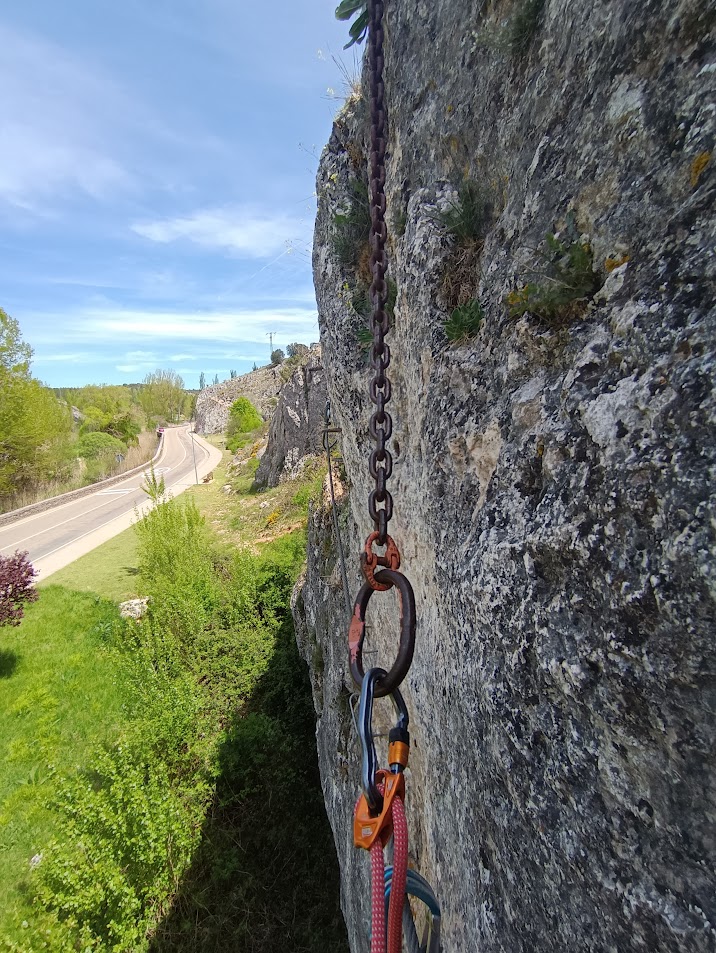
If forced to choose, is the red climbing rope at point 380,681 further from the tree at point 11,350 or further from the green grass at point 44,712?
the tree at point 11,350

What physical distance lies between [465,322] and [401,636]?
187 cm

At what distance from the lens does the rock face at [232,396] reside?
→ 208ft

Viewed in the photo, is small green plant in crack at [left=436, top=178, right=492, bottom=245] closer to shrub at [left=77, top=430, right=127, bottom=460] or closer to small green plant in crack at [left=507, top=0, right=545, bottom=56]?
small green plant in crack at [left=507, top=0, right=545, bottom=56]

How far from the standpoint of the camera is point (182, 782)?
868 centimetres

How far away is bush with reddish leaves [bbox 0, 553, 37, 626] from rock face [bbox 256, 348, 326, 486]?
11788 millimetres

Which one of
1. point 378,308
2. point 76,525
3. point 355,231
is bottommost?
point 76,525

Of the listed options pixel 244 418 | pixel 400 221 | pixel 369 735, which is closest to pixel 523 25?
pixel 400 221

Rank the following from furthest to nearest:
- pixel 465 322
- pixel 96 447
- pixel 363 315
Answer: pixel 96 447 → pixel 363 315 → pixel 465 322

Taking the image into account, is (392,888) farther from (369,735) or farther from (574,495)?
(574,495)

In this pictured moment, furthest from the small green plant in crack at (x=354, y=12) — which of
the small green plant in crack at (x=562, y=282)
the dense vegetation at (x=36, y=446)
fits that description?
the dense vegetation at (x=36, y=446)

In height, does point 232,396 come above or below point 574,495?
above

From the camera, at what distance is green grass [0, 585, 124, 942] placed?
7789 millimetres

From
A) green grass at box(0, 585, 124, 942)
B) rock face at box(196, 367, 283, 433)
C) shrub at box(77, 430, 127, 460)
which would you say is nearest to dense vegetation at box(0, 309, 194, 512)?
shrub at box(77, 430, 127, 460)

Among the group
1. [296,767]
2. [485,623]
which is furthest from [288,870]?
[485,623]
